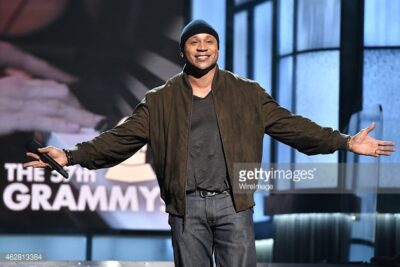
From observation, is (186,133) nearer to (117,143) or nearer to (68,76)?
(117,143)

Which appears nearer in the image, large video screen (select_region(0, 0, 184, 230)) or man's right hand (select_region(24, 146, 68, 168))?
man's right hand (select_region(24, 146, 68, 168))

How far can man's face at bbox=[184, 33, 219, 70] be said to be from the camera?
3.58 meters

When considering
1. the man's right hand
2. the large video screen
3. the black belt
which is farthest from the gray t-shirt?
the large video screen

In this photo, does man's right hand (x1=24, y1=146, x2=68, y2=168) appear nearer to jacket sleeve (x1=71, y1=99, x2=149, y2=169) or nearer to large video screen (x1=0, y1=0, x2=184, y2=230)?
jacket sleeve (x1=71, y1=99, x2=149, y2=169)

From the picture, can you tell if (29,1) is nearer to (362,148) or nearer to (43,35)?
(43,35)

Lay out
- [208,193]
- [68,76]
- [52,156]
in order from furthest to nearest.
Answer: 1. [68,76]
2. [52,156]
3. [208,193]

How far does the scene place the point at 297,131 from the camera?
12.2 ft

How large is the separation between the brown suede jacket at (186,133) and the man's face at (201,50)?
8cm

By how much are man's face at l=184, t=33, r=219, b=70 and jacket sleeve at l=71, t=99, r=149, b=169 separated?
0.27m

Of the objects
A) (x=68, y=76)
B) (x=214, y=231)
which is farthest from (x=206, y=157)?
(x=68, y=76)

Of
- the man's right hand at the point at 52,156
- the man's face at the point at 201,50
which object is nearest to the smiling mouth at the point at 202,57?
the man's face at the point at 201,50

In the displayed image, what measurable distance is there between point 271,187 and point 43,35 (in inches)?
64.4

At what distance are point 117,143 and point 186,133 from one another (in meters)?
0.36

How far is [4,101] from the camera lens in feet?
18.0
